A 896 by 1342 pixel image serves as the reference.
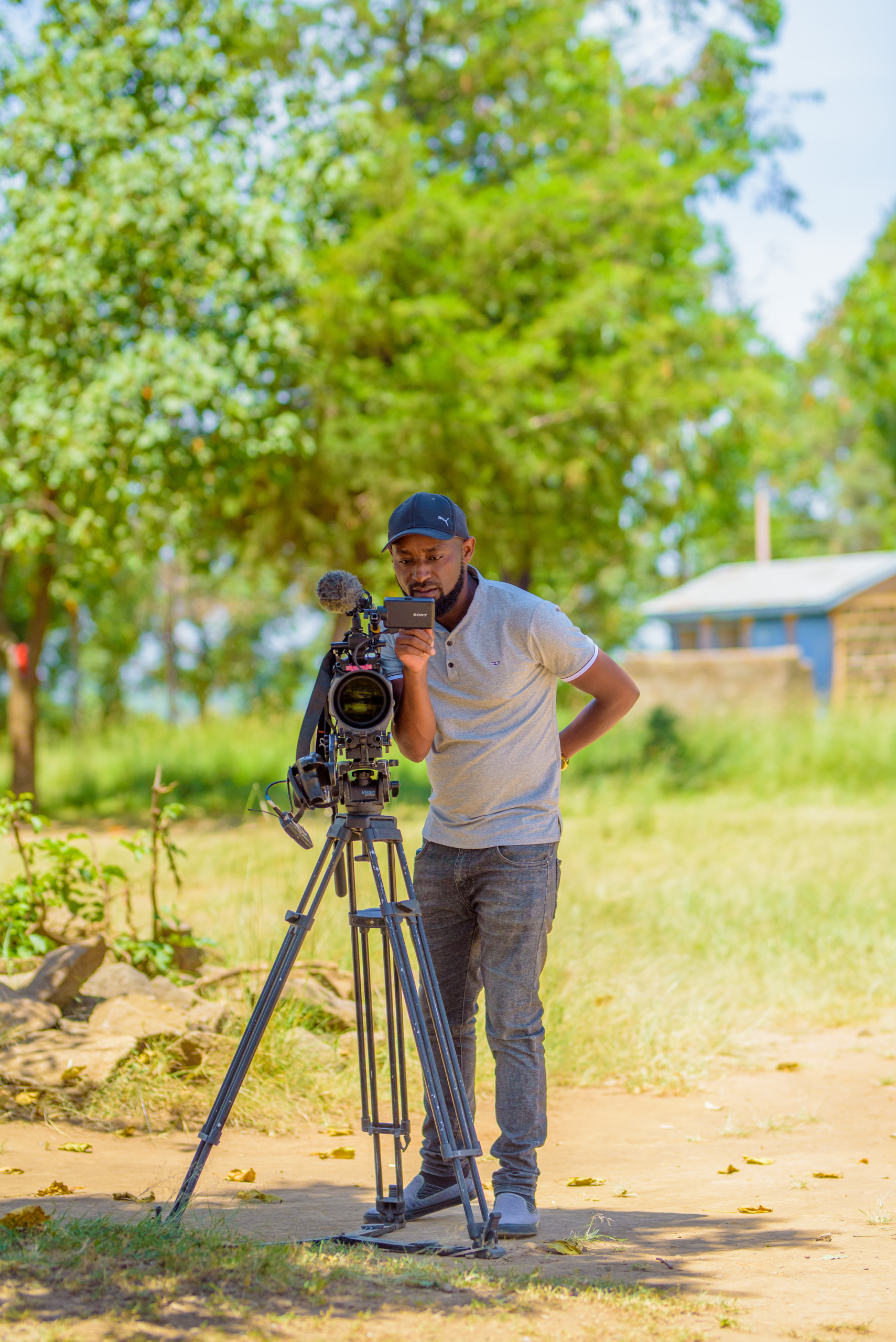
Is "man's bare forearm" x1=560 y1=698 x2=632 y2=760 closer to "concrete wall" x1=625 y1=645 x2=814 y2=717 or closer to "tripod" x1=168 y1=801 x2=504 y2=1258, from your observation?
"tripod" x1=168 y1=801 x2=504 y2=1258

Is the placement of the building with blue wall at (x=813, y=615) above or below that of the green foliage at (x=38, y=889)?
above

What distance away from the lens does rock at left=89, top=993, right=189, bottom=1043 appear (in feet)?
16.9

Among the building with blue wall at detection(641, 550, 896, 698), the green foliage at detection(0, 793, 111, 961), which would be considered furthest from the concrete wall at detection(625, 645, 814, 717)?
the green foliage at detection(0, 793, 111, 961)

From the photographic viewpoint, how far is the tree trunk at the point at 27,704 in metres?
13.6

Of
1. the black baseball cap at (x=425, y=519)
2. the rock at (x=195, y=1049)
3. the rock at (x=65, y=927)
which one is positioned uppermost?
the black baseball cap at (x=425, y=519)

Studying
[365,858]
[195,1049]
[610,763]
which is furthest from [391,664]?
[610,763]

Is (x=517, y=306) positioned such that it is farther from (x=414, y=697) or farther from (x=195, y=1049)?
(x=414, y=697)

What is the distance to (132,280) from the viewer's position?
40.8ft

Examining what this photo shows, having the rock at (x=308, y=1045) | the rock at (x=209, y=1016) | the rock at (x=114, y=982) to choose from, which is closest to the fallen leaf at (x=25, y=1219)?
the rock at (x=209, y=1016)

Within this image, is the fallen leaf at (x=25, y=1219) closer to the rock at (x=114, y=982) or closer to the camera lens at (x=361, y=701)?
the camera lens at (x=361, y=701)

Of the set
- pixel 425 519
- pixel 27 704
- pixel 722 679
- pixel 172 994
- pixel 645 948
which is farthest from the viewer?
pixel 722 679

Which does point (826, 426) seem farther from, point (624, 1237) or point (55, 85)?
point (624, 1237)

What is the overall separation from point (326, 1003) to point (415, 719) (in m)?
2.77

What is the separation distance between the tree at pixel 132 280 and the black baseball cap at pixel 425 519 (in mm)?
8645
